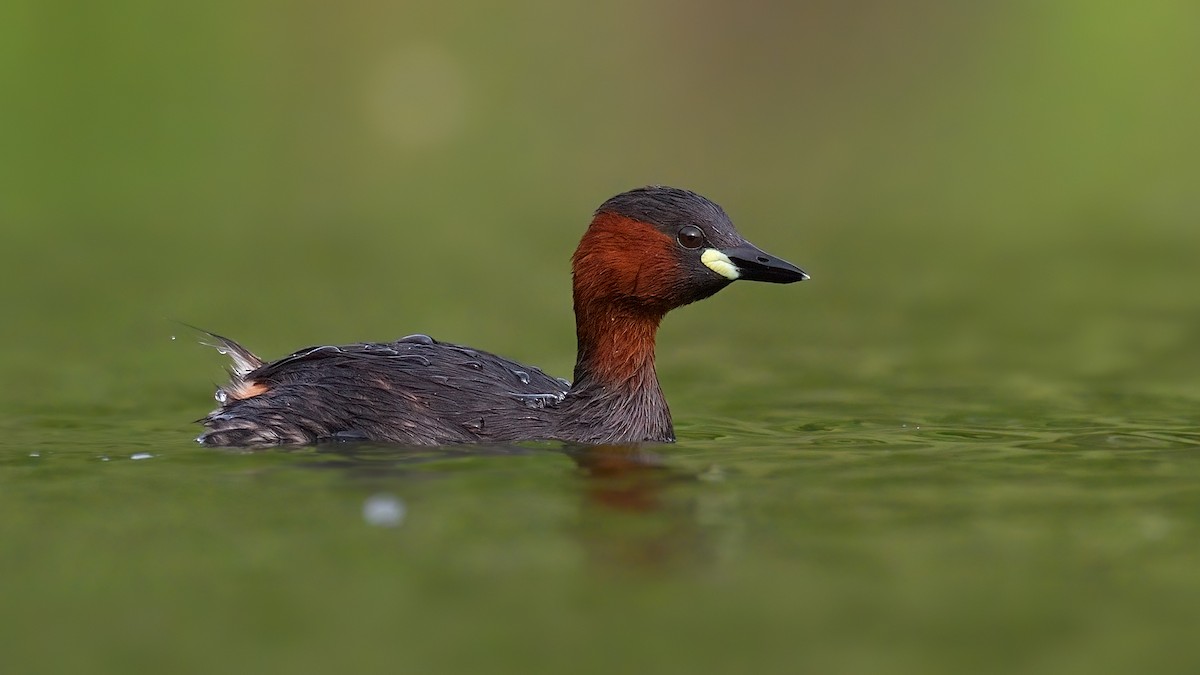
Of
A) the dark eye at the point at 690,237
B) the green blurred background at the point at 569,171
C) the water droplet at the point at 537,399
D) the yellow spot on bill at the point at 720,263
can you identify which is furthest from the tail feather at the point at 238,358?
the yellow spot on bill at the point at 720,263

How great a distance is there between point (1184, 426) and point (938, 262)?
8.80 meters

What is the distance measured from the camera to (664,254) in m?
9.59

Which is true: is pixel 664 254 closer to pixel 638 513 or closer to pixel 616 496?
pixel 616 496

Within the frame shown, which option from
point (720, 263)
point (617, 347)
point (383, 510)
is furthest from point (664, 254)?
point (383, 510)

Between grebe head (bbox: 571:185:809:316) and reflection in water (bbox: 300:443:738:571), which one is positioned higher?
grebe head (bbox: 571:185:809:316)

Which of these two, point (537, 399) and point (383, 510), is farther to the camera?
point (537, 399)

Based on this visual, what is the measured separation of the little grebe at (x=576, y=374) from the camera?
9.39 metres

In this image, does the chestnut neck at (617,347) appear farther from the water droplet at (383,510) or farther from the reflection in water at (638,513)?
the water droplet at (383,510)

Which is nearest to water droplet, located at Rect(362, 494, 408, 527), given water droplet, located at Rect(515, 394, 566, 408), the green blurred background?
water droplet, located at Rect(515, 394, 566, 408)

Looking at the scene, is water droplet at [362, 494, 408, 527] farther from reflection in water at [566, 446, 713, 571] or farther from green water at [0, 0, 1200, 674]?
reflection in water at [566, 446, 713, 571]

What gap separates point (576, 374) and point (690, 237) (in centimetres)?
102

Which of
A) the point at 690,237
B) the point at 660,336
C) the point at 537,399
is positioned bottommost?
the point at 537,399

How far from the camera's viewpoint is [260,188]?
26047 millimetres

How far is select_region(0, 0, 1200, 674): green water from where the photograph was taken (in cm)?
617
